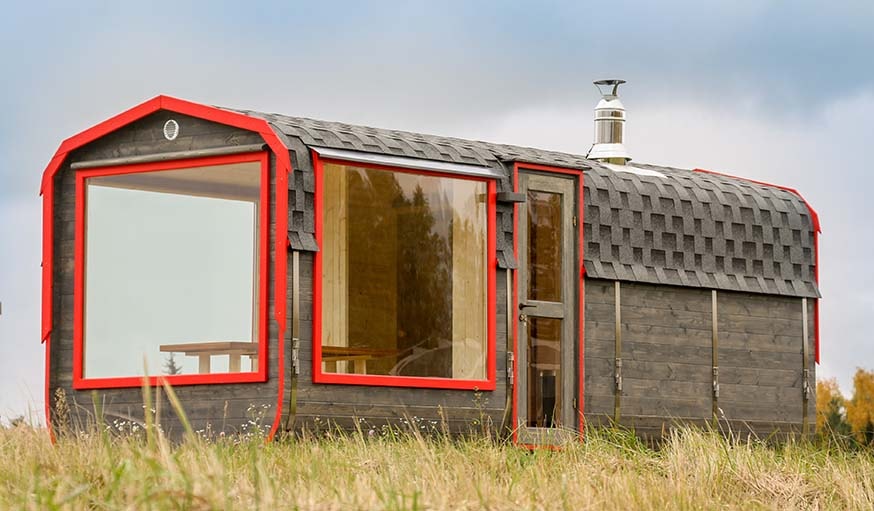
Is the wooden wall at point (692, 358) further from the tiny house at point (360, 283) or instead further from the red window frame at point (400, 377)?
the red window frame at point (400, 377)

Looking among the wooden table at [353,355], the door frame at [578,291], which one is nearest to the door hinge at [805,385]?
the door frame at [578,291]

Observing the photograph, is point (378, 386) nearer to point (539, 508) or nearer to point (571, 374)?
point (571, 374)

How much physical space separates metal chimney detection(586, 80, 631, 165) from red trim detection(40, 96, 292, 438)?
506cm

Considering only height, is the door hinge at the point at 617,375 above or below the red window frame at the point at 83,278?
below

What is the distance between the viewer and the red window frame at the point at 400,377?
36.5ft

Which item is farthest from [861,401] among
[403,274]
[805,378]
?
[403,274]

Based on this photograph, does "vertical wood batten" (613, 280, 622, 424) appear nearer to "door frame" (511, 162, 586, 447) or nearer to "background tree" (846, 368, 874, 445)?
"door frame" (511, 162, 586, 447)

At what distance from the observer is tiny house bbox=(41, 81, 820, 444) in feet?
36.8

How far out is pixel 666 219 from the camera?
14148 millimetres

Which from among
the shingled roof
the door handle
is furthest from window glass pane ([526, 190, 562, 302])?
the shingled roof

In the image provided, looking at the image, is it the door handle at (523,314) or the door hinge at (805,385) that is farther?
the door hinge at (805,385)

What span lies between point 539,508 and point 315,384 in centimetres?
473

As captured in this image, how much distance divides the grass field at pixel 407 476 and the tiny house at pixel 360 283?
3.15 ft

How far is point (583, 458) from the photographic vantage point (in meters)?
9.59
